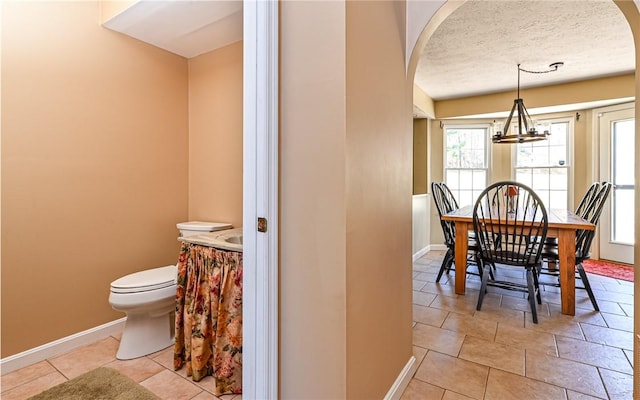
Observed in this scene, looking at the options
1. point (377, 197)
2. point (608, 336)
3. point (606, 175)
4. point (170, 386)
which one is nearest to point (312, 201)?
point (377, 197)

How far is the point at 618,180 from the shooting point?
4188mm

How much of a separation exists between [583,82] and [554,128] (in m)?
0.87

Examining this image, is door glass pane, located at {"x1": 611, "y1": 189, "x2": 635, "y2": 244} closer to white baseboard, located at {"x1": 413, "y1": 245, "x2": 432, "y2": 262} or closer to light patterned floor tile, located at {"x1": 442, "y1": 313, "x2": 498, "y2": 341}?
white baseboard, located at {"x1": 413, "y1": 245, "x2": 432, "y2": 262}

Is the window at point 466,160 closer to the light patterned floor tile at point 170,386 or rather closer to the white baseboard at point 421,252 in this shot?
the white baseboard at point 421,252

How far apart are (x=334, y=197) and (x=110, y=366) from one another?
6.13 feet

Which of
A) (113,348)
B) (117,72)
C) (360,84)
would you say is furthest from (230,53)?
(113,348)

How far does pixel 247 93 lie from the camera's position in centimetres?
131

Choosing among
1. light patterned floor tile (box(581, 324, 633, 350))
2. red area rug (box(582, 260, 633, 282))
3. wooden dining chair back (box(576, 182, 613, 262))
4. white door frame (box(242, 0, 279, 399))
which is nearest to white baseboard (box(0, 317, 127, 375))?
white door frame (box(242, 0, 279, 399))

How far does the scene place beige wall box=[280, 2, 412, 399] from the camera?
3.73ft

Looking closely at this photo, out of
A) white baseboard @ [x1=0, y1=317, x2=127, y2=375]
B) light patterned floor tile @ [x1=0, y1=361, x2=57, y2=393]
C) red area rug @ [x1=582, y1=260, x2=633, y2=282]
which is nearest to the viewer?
light patterned floor tile @ [x1=0, y1=361, x2=57, y2=393]

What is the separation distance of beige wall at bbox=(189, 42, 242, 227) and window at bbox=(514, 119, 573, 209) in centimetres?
445

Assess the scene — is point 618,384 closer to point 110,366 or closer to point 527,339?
point 527,339

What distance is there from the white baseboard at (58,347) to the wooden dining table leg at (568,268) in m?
3.62

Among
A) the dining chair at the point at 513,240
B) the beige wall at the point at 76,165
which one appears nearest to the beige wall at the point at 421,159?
the dining chair at the point at 513,240
